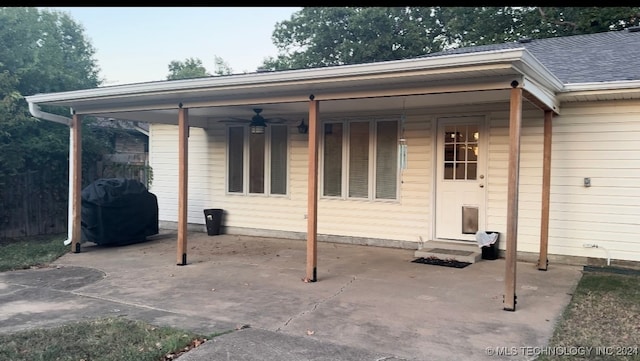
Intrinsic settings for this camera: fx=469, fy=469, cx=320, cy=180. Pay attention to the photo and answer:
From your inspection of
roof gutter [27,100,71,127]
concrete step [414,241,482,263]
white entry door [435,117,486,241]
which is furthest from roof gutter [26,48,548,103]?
concrete step [414,241,482,263]

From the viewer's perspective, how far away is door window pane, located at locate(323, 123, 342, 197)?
823cm

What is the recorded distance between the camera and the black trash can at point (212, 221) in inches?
354

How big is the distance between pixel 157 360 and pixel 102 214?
5.08m

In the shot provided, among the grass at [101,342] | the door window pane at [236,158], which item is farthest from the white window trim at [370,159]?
the grass at [101,342]

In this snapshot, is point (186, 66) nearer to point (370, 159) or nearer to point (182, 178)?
point (370, 159)

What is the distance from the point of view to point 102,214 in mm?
7633

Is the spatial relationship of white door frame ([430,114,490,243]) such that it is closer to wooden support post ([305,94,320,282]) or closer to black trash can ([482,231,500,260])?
black trash can ([482,231,500,260])

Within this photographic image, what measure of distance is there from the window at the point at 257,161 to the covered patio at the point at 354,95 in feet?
3.40

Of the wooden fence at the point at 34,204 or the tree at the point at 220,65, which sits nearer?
the wooden fence at the point at 34,204

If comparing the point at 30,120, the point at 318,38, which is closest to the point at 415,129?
the point at 30,120

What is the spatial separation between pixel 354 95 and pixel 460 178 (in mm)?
2757

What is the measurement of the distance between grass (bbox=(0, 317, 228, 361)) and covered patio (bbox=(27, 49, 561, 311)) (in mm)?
2175

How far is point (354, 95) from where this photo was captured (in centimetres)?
531

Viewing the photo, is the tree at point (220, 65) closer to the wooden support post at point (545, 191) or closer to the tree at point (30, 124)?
the tree at point (30, 124)
